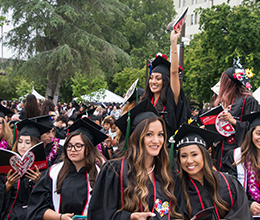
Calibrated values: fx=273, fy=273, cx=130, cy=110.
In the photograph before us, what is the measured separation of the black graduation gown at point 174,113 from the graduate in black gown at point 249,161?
839mm

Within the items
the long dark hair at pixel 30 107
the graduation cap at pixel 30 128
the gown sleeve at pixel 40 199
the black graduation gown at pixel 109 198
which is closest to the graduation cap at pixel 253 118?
the black graduation gown at pixel 109 198

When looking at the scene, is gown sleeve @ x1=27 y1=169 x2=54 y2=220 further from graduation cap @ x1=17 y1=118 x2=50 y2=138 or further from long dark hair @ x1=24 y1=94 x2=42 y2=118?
long dark hair @ x1=24 y1=94 x2=42 y2=118

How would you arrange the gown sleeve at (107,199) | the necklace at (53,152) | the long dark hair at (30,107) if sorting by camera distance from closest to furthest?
the gown sleeve at (107,199) → the necklace at (53,152) → the long dark hair at (30,107)

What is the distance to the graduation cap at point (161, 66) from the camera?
356cm

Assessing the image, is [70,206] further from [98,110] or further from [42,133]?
[98,110]

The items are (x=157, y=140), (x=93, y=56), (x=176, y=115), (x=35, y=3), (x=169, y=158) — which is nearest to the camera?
(x=157, y=140)

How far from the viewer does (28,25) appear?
24328 mm

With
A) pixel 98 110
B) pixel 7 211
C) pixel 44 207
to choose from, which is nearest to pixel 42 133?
pixel 7 211

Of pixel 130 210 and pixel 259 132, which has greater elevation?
pixel 259 132

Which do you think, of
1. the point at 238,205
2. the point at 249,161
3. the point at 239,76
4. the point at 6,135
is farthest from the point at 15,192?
the point at 239,76

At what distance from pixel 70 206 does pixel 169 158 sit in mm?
1260

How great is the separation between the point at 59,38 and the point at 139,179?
2471cm

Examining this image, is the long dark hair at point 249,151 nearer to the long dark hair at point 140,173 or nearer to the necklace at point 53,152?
the long dark hair at point 140,173

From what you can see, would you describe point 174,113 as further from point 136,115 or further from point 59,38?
point 59,38
